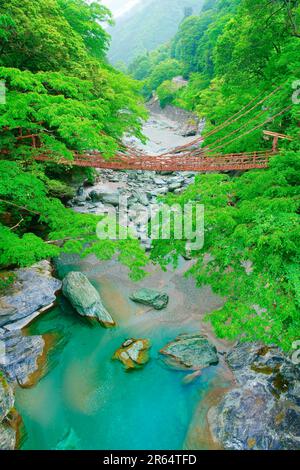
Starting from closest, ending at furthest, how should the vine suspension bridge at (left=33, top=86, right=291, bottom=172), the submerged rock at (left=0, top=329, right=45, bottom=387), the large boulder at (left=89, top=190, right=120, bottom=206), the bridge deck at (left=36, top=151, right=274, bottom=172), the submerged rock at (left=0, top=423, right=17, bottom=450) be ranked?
the submerged rock at (left=0, top=423, right=17, bottom=450), the submerged rock at (left=0, top=329, right=45, bottom=387), the vine suspension bridge at (left=33, top=86, right=291, bottom=172), the bridge deck at (left=36, top=151, right=274, bottom=172), the large boulder at (left=89, top=190, right=120, bottom=206)

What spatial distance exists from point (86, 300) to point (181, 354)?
2230mm

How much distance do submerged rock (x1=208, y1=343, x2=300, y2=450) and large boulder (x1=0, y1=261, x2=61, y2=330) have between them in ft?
12.7

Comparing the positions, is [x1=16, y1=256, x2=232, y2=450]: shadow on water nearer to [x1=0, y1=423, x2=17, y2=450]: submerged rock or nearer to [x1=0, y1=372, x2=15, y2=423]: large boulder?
[x1=0, y1=423, x2=17, y2=450]: submerged rock

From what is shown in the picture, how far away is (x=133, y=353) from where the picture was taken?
16.4ft

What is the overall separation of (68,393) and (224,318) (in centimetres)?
289

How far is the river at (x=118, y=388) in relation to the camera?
3922 millimetres

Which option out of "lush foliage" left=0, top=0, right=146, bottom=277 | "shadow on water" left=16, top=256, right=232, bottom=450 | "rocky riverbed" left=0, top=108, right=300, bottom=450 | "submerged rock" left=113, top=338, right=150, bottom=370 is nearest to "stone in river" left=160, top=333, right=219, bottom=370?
"rocky riverbed" left=0, top=108, right=300, bottom=450

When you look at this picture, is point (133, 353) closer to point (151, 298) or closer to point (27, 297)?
point (151, 298)

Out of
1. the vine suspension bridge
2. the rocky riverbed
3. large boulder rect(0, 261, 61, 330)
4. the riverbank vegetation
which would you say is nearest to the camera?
the riverbank vegetation

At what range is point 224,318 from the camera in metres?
3.39

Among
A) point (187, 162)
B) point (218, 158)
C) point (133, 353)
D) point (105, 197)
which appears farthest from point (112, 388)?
point (105, 197)

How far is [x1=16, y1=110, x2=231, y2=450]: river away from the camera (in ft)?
12.9

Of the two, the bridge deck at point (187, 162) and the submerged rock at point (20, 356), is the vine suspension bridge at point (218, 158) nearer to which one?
the bridge deck at point (187, 162)

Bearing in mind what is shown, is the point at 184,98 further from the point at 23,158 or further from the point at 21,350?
the point at 21,350
